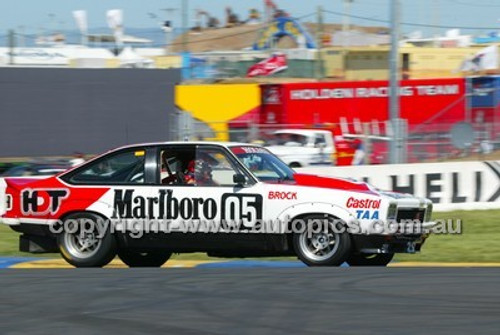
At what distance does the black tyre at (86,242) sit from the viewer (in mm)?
10102

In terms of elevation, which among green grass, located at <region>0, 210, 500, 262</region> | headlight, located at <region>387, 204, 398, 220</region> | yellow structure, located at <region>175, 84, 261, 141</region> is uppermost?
yellow structure, located at <region>175, 84, 261, 141</region>

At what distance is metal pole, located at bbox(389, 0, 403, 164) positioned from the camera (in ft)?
60.5

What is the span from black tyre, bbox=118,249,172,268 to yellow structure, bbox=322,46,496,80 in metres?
38.2

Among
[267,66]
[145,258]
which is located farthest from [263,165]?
[267,66]

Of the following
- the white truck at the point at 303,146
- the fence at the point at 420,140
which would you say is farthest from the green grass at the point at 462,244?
the white truck at the point at 303,146

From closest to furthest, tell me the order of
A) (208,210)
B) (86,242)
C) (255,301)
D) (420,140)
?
(255,301), (208,210), (86,242), (420,140)

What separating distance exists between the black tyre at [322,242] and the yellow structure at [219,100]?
981 inches

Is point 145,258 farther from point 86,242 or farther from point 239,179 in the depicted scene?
point 239,179

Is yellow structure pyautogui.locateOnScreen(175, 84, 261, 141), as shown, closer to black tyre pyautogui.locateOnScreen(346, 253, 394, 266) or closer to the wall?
the wall

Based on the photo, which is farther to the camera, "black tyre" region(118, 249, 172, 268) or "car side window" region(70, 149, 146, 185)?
"black tyre" region(118, 249, 172, 268)

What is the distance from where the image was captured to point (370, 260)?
10508 millimetres

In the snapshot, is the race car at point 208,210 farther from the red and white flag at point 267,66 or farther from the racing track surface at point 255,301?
the red and white flag at point 267,66

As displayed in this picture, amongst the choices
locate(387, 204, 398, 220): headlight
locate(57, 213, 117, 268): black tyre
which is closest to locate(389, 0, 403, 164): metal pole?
locate(387, 204, 398, 220): headlight

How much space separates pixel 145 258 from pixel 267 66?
37749 mm
